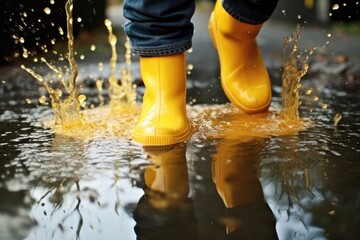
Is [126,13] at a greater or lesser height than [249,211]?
greater

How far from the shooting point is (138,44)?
→ 1955 mm

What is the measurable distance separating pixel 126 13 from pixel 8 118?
667 millimetres

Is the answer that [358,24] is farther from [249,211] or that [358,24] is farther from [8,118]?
[249,211]

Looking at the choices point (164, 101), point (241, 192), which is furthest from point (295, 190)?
point (164, 101)

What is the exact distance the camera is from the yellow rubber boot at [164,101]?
1.85m

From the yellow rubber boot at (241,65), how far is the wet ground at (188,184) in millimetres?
77

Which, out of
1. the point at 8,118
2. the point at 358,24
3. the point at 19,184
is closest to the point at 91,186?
the point at 19,184

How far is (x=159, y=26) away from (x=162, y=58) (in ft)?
0.33

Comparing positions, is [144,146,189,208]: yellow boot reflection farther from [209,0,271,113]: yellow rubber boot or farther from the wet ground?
[209,0,271,113]: yellow rubber boot

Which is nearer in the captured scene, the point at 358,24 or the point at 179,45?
the point at 179,45

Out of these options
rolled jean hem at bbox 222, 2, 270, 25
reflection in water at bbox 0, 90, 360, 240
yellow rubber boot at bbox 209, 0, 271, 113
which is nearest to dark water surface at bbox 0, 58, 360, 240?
reflection in water at bbox 0, 90, 360, 240

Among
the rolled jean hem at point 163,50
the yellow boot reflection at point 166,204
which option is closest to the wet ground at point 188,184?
the yellow boot reflection at point 166,204

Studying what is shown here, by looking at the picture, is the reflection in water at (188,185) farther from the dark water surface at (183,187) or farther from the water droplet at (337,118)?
the water droplet at (337,118)

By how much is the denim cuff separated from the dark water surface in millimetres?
444
